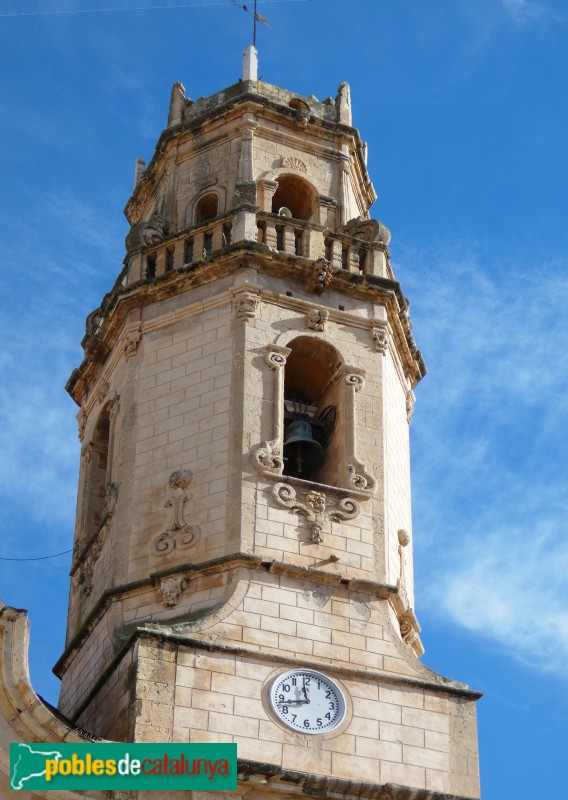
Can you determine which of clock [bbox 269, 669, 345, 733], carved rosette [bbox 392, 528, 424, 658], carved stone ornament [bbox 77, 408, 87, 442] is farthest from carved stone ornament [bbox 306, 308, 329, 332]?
clock [bbox 269, 669, 345, 733]

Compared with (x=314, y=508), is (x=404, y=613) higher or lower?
lower

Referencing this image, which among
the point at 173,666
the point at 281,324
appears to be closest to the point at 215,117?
the point at 281,324

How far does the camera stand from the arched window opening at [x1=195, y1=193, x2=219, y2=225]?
2970cm

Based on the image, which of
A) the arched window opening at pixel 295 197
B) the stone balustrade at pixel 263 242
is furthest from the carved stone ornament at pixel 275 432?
the arched window opening at pixel 295 197

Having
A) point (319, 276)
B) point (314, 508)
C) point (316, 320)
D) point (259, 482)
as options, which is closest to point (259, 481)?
point (259, 482)

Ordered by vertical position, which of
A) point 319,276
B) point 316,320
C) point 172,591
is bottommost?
point 172,591

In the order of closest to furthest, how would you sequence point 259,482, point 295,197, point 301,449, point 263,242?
point 259,482 → point 301,449 → point 263,242 → point 295,197

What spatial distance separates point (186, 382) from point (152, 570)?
114 inches

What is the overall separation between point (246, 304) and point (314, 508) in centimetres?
321

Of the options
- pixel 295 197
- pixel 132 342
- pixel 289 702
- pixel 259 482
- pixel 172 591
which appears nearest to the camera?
pixel 289 702

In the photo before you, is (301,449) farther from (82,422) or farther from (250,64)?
(250,64)

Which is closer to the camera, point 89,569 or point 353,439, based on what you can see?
point 353,439

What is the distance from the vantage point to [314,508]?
25531 millimetres

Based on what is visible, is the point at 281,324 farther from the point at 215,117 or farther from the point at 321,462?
the point at 215,117
